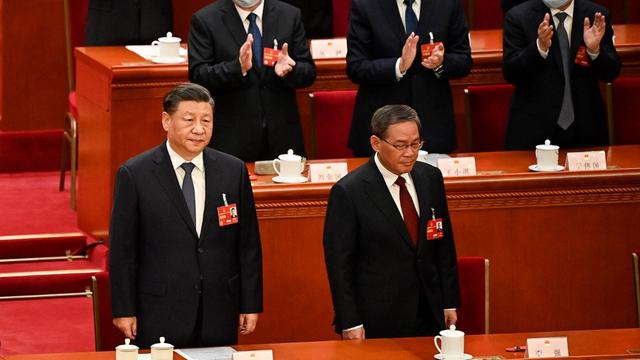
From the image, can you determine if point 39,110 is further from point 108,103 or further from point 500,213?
point 500,213

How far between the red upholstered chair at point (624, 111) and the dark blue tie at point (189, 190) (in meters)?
2.71

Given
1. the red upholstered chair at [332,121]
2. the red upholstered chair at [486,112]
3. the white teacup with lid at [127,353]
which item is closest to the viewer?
the white teacup with lid at [127,353]

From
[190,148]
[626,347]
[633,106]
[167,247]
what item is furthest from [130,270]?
[633,106]

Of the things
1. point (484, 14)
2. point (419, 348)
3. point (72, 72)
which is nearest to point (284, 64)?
point (419, 348)

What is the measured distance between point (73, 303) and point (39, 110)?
197cm

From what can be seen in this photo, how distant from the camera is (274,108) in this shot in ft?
19.6

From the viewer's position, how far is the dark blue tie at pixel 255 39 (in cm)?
594

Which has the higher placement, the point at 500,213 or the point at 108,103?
the point at 108,103

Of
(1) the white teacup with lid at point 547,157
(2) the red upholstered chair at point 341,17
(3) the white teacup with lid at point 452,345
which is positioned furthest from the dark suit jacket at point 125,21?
(3) the white teacup with lid at point 452,345

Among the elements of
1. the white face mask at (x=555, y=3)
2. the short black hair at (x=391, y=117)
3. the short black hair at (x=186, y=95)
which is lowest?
the short black hair at (x=391, y=117)

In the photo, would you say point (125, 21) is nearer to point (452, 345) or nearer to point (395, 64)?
point (395, 64)

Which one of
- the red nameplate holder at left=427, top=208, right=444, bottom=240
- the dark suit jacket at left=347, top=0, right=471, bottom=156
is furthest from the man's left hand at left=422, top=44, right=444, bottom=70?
the red nameplate holder at left=427, top=208, right=444, bottom=240

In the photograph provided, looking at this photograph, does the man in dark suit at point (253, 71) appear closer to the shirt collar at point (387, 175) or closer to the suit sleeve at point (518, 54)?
the suit sleeve at point (518, 54)

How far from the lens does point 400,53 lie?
19.6 feet
